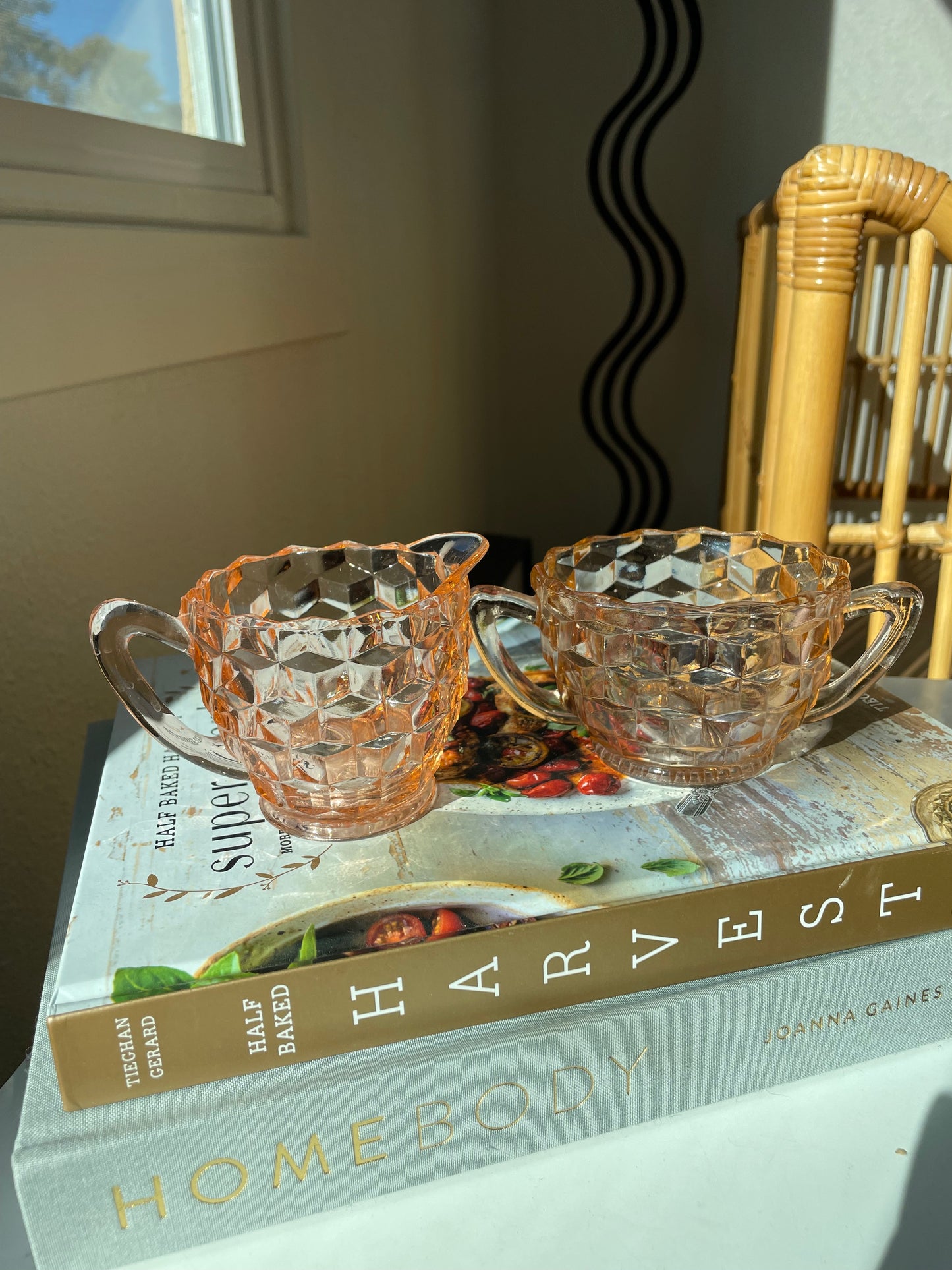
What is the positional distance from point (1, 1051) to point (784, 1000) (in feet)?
1.57

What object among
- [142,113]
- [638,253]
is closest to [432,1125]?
[142,113]

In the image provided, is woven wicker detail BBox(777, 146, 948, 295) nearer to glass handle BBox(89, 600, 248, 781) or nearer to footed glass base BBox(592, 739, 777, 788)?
footed glass base BBox(592, 739, 777, 788)

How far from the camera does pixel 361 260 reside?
981 mm

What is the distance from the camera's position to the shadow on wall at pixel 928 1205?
32 cm

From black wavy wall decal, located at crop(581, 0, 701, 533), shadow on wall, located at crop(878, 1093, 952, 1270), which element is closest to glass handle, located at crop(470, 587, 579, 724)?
shadow on wall, located at crop(878, 1093, 952, 1270)

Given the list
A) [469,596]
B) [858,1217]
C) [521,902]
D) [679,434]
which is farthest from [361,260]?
[679,434]

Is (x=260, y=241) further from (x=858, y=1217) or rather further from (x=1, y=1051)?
(x=858, y=1217)

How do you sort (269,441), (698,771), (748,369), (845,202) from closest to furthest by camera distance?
(698,771)
(845,202)
(269,441)
(748,369)

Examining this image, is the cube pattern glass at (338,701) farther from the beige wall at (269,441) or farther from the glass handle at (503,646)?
the beige wall at (269,441)

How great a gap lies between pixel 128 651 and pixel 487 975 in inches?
7.6

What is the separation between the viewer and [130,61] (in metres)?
0.66

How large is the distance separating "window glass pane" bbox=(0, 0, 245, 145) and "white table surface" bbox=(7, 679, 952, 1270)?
581 mm

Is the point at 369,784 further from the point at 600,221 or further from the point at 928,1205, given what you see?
the point at 600,221

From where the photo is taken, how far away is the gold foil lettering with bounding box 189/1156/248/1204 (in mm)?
323
